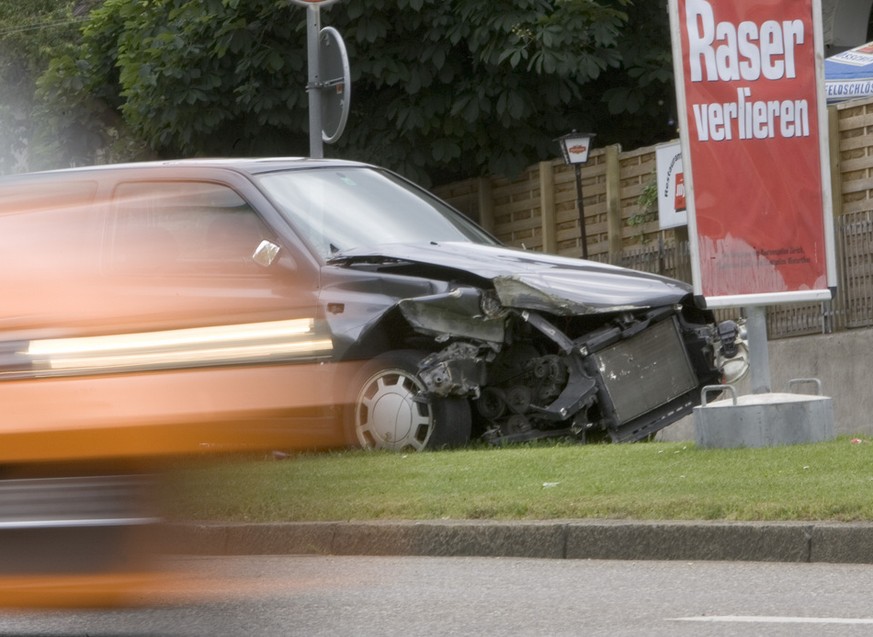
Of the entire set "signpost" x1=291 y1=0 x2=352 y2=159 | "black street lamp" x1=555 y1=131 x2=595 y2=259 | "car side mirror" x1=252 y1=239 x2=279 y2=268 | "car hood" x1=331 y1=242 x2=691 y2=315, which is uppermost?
"signpost" x1=291 y1=0 x2=352 y2=159

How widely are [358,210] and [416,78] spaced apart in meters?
11.9

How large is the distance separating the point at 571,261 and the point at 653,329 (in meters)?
0.82

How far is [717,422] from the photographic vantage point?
10906mm

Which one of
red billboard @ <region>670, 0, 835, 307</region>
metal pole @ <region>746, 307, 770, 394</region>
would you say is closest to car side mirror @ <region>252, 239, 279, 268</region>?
red billboard @ <region>670, 0, 835, 307</region>

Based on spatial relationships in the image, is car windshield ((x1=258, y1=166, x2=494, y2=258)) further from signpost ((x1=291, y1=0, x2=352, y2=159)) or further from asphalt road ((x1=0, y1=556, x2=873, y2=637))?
asphalt road ((x1=0, y1=556, x2=873, y2=637))

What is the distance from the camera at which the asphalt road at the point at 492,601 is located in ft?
18.3

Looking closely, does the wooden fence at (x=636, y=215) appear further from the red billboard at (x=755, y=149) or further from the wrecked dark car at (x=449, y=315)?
the red billboard at (x=755, y=149)

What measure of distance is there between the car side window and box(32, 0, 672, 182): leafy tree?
14970 millimetres

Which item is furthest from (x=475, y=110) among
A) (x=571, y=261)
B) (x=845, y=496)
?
(x=845, y=496)

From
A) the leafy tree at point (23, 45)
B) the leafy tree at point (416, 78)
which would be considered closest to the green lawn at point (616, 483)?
the leafy tree at point (416, 78)

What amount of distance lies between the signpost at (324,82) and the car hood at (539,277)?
2801 mm

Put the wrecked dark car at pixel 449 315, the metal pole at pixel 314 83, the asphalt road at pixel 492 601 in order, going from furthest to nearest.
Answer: the metal pole at pixel 314 83, the wrecked dark car at pixel 449 315, the asphalt road at pixel 492 601

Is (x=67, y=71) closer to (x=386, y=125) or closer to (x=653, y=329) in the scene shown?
(x=386, y=125)

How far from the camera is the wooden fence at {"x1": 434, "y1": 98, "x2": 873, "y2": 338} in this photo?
17688mm
